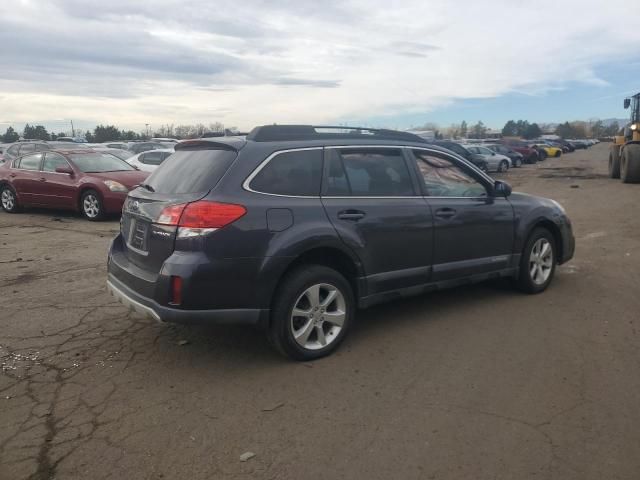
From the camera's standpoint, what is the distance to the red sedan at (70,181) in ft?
37.1

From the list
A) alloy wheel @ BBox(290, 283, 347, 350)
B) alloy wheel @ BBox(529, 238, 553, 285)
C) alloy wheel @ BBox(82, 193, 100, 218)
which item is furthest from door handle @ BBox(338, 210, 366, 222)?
alloy wheel @ BBox(82, 193, 100, 218)

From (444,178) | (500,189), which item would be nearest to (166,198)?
(444,178)

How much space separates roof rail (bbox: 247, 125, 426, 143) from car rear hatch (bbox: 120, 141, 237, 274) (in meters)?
0.37

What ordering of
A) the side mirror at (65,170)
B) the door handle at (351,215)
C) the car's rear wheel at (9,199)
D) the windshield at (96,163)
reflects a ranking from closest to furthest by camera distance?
the door handle at (351,215), the side mirror at (65,170), the windshield at (96,163), the car's rear wheel at (9,199)

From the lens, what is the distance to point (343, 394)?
3699 mm

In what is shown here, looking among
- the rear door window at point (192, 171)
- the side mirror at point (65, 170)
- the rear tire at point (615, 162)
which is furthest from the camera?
the rear tire at point (615, 162)

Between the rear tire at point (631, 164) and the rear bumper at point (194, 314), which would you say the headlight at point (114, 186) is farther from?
the rear tire at point (631, 164)

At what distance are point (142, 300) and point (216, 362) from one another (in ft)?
2.37

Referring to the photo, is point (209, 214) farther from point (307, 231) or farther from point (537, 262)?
point (537, 262)

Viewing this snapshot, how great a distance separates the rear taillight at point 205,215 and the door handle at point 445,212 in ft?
6.47

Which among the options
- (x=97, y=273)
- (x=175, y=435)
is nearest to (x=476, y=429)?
(x=175, y=435)

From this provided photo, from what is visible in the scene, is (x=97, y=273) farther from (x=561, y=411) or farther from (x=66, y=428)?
(x=561, y=411)

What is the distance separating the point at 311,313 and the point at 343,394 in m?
0.72

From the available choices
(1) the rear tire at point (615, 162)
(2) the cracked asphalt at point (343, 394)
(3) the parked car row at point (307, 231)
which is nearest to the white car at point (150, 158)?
(2) the cracked asphalt at point (343, 394)
